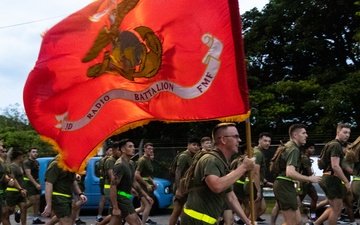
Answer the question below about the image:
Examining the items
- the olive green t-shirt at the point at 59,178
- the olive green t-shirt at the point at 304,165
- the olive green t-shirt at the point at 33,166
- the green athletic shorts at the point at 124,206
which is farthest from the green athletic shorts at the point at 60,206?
the olive green t-shirt at the point at 33,166

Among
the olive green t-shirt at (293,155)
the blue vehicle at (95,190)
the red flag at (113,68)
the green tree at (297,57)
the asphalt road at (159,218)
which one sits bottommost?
the asphalt road at (159,218)

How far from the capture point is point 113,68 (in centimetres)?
873

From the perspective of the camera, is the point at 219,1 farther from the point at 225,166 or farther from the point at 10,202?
the point at 10,202

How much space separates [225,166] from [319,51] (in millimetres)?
26096

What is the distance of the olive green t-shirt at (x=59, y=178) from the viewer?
1175cm

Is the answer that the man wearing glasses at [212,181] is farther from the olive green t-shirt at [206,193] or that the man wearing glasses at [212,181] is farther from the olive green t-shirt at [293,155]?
the olive green t-shirt at [293,155]

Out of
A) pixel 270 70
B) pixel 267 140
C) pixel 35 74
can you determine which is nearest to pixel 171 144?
pixel 270 70

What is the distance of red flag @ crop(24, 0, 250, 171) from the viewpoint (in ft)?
28.2

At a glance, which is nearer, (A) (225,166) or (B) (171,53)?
(A) (225,166)

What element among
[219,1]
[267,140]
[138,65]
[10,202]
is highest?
[219,1]

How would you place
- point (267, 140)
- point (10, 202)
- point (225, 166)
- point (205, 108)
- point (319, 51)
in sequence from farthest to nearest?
point (319, 51) < point (10, 202) < point (267, 140) < point (205, 108) < point (225, 166)

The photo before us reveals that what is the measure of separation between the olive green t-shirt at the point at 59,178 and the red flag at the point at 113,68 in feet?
9.94

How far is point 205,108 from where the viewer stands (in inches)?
327

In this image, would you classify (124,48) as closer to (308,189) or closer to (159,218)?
(308,189)
